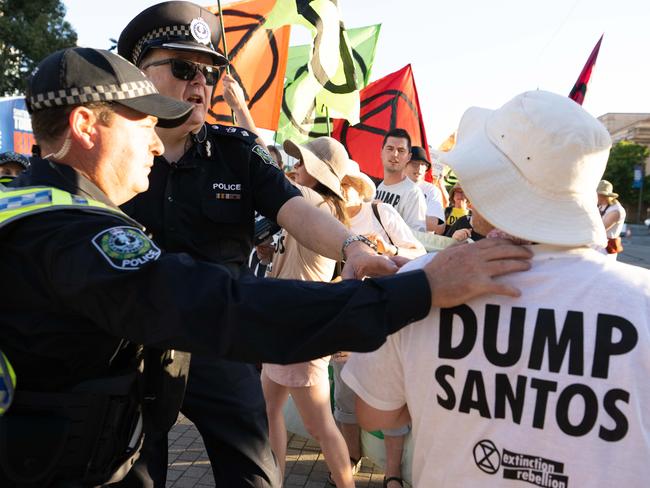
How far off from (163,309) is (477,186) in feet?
2.53

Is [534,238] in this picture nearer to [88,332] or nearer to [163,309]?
[163,309]

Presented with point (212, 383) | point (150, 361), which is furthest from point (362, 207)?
point (150, 361)

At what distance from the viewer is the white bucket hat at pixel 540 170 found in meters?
1.30

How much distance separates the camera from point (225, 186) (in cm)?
261

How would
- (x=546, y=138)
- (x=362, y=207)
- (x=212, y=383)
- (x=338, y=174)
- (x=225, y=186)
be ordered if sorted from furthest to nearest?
1. (x=362, y=207)
2. (x=338, y=174)
3. (x=225, y=186)
4. (x=212, y=383)
5. (x=546, y=138)

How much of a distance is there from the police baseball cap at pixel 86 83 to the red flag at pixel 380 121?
6.30 m

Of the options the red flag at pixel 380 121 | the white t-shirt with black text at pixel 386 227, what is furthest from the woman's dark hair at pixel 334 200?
the red flag at pixel 380 121

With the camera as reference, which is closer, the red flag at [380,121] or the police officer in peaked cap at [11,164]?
the police officer in peaked cap at [11,164]

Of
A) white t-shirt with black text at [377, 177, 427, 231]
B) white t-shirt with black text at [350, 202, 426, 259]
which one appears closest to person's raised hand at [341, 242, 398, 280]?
white t-shirt with black text at [350, 202, 426, 259]

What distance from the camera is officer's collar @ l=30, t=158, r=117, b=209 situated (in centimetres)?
162

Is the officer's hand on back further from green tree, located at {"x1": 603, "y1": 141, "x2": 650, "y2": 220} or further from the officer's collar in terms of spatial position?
green tree, located at {"x1": 603, "y1": 141, "x2": 650, "y2": 220}

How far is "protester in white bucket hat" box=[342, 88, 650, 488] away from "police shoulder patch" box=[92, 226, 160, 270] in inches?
26.9

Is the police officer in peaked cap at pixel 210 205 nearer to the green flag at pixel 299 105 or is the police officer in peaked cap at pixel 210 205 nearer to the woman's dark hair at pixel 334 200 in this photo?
the woman's dark hair at pixel 334 200

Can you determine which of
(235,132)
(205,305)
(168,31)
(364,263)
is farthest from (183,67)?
(205,305)
